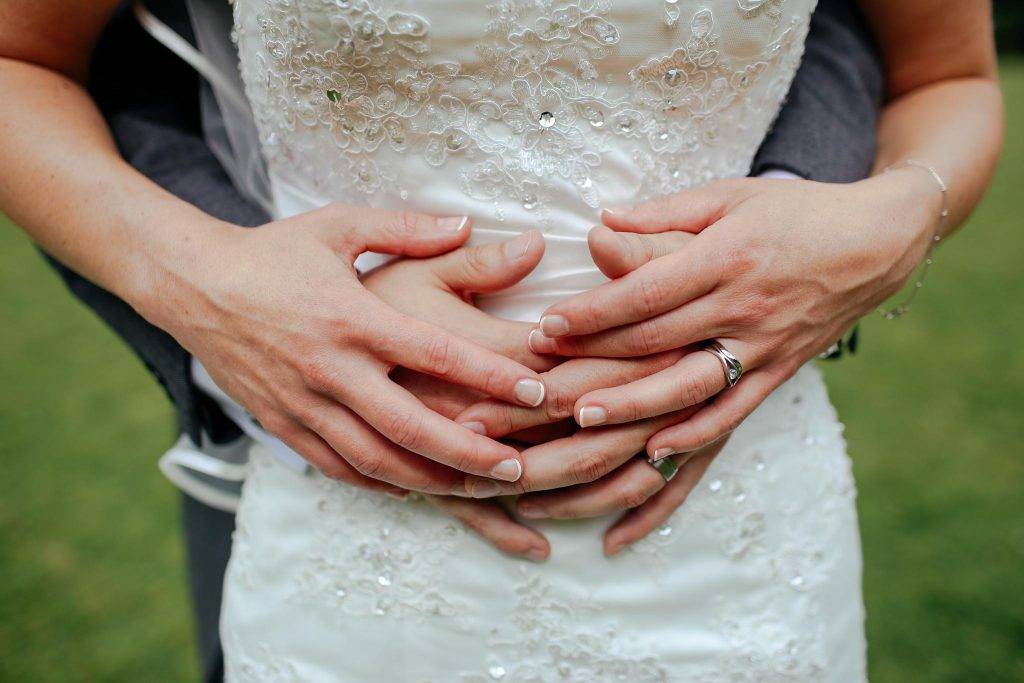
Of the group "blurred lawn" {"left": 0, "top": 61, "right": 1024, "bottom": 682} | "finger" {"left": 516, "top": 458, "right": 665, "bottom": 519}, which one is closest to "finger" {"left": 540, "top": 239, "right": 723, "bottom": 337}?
"finger" {"left": 516, "top": 458, "right": 665, "bottom": 519}

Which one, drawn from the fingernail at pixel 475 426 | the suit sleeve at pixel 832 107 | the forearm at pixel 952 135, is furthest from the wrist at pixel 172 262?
the forearm at pixel 952 135

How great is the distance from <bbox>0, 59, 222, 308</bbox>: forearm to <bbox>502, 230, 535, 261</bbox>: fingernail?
1.25 ft

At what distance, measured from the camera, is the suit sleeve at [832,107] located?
3.99 ft

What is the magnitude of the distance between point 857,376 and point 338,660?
4045mm

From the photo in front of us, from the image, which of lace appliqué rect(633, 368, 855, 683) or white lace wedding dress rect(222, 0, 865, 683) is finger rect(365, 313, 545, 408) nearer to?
white lace wedding dress rect(222, 0, 865, 683)

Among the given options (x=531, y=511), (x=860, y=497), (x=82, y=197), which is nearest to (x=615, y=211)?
(x=531, y=511)

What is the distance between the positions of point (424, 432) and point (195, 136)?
31.1 inches

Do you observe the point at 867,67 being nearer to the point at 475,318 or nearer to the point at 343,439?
the point at 475,318

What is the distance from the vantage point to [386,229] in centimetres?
99

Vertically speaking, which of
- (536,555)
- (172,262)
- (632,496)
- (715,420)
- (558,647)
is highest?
(172,262)

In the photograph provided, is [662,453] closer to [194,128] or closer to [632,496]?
[632,496]

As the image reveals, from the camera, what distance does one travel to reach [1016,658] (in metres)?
2.78

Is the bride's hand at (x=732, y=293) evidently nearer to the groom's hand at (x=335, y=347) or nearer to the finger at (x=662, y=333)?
the finger at (x=662, y=333)

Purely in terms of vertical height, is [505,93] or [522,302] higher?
[505,93]
